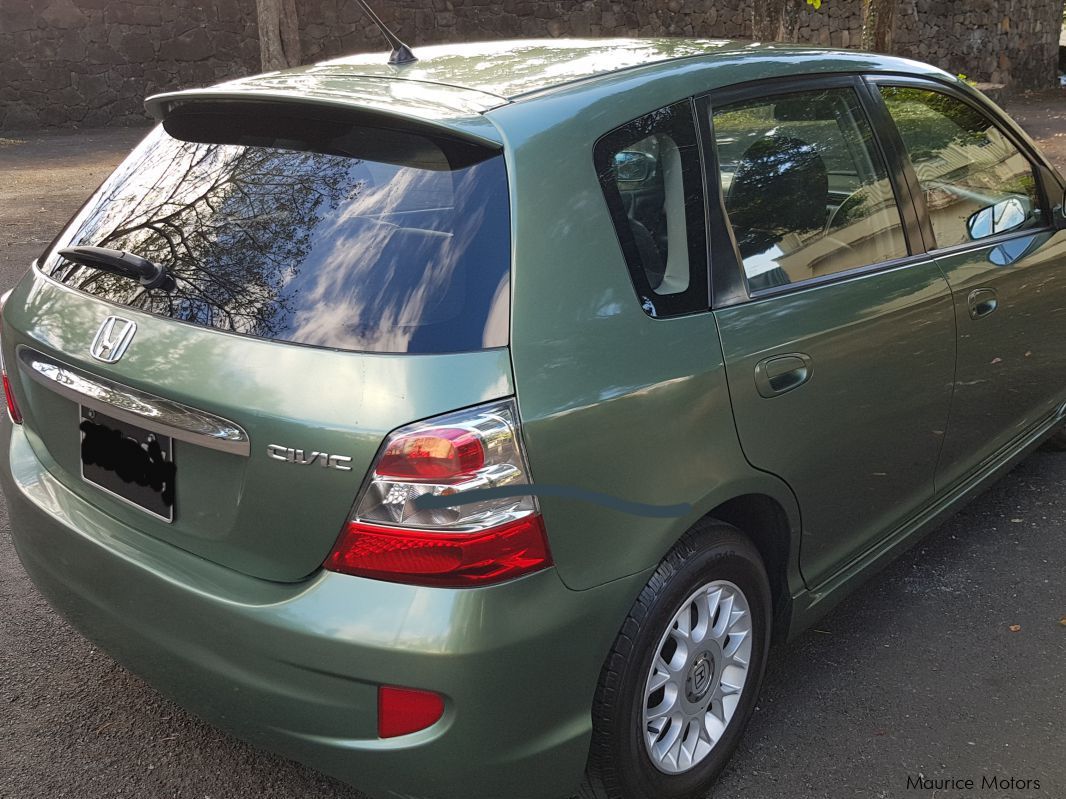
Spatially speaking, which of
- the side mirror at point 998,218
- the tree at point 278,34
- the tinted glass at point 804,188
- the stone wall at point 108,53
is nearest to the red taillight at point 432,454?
the tinted glass at point 804,188

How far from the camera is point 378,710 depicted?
1.94 m

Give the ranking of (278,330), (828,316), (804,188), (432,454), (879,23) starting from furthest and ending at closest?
(879,23) → (804,188) → (828,316) → (278,330) → (432,454)

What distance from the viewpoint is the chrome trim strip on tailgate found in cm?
201

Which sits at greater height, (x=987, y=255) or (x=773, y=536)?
(x=987, y=255)

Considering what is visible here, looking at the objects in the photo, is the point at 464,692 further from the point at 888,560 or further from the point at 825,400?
the point at 888,560

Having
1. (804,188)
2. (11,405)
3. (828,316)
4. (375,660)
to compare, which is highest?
(804,188)

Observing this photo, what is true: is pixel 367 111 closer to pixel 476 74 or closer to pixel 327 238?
pixel 327 238

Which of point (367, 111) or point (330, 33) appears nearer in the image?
point (367, 111)

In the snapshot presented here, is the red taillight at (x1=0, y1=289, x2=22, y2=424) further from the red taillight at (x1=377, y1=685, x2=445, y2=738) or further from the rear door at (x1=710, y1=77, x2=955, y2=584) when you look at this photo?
the rear door at (x1=710, y1=77, x2=955, y2=584)

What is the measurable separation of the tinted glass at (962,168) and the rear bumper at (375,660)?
184 centimetres

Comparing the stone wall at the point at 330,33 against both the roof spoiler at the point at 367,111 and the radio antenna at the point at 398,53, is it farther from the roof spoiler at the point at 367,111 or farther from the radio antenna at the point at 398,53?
the roof spoiler at the point at 367,111

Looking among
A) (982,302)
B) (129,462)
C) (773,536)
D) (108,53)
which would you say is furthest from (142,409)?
(108,53)

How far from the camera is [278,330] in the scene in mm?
2035

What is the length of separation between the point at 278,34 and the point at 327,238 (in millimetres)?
11295
